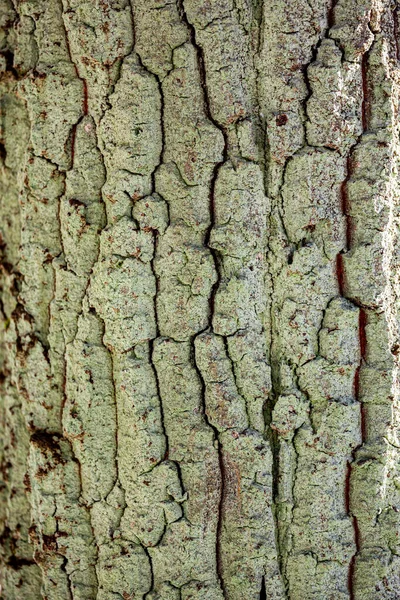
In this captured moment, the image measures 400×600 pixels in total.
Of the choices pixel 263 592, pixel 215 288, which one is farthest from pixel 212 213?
pixel 263 592

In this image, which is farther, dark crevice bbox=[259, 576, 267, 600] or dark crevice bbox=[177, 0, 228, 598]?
dark crevice bbox=[259, 576, 267, 600]

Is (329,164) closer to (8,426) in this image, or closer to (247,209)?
(247,209)

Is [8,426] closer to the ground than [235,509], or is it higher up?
higher up

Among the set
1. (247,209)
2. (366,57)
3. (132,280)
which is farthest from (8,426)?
(366,57)

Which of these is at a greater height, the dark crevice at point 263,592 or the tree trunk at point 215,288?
the tree trunk at point 215,288

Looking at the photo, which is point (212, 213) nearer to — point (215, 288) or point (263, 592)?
point (215, 288)

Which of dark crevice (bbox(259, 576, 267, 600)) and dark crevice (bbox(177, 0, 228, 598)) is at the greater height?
dark crevice (bbox(177, 0, 228, 598))

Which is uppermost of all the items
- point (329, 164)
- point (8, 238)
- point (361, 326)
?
point (329, 164)

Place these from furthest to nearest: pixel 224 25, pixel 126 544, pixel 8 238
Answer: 1. pixel 8 238
2. pixel 126 544
3. pixel 224 25
